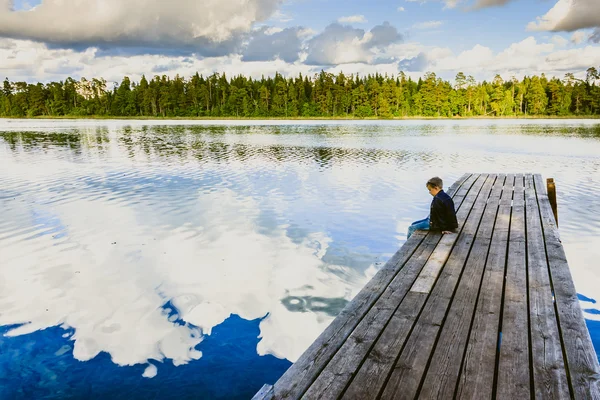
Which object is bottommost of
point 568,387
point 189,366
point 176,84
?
point 189,366

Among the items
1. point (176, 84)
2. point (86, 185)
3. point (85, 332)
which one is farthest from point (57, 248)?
point (176, 84)

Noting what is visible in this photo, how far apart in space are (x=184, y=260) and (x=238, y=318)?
3030 mm

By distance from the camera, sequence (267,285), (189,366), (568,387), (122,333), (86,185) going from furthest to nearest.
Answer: (86,185) < (267,285) < (122,333) < (189,366) < (568,387)

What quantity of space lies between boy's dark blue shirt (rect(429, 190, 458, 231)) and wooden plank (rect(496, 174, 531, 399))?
1.09 meters

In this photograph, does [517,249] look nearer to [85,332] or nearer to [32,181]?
[85,332]

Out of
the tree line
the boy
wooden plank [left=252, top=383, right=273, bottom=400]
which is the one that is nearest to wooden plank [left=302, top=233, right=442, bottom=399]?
wooden plank [left=252, top=383, right=273, bottom=400]

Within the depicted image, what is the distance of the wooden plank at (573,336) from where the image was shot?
3.14 meters

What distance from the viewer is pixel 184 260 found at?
9422 mm

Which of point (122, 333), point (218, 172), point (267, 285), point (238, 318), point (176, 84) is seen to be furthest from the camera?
point (176, 84)

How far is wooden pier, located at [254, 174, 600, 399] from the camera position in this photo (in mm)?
3162

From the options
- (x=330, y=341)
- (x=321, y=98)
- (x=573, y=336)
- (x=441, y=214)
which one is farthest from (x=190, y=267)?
(x=321, y=98)

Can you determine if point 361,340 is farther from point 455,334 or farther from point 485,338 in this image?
point 485,338

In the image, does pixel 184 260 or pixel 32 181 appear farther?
pixel 32 181

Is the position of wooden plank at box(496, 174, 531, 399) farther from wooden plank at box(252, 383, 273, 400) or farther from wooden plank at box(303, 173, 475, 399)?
wooden plank at box(252, 383, 273, 400)
